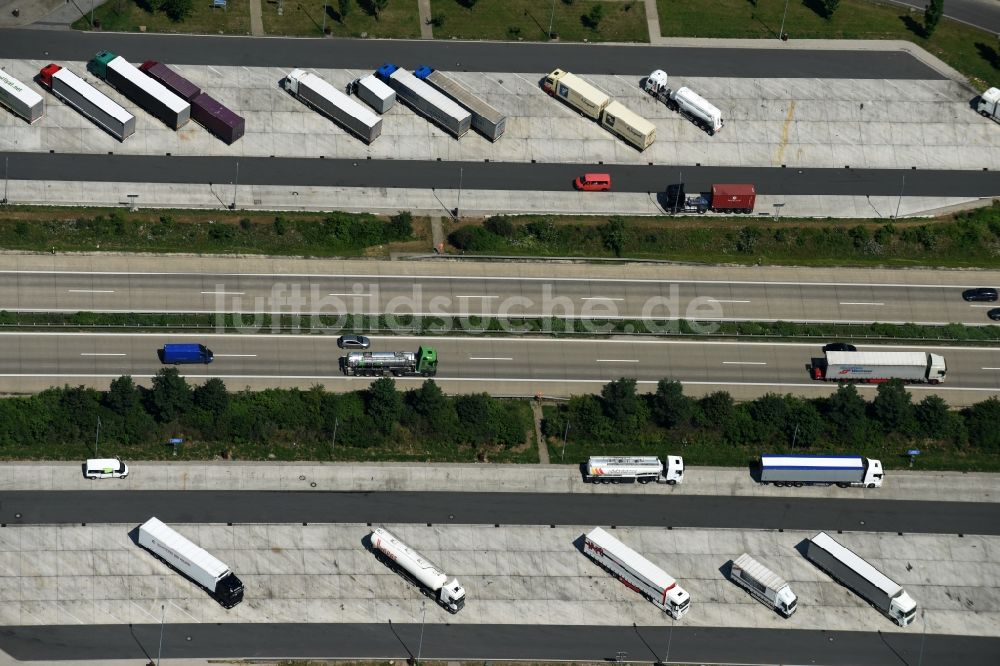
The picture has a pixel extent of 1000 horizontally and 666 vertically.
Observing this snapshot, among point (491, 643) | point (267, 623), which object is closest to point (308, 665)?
point (267, 623)

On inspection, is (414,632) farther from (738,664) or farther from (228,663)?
(738,664)

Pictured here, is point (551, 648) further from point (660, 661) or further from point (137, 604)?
point (137, 604)

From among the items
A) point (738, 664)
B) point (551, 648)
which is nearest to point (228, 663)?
point (551, 648)

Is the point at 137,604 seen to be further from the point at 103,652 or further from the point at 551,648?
the point at 551,648

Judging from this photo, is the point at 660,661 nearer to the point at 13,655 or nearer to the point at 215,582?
the point at 215,582

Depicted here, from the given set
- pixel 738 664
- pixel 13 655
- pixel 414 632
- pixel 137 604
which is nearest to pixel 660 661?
pixel 738 664
